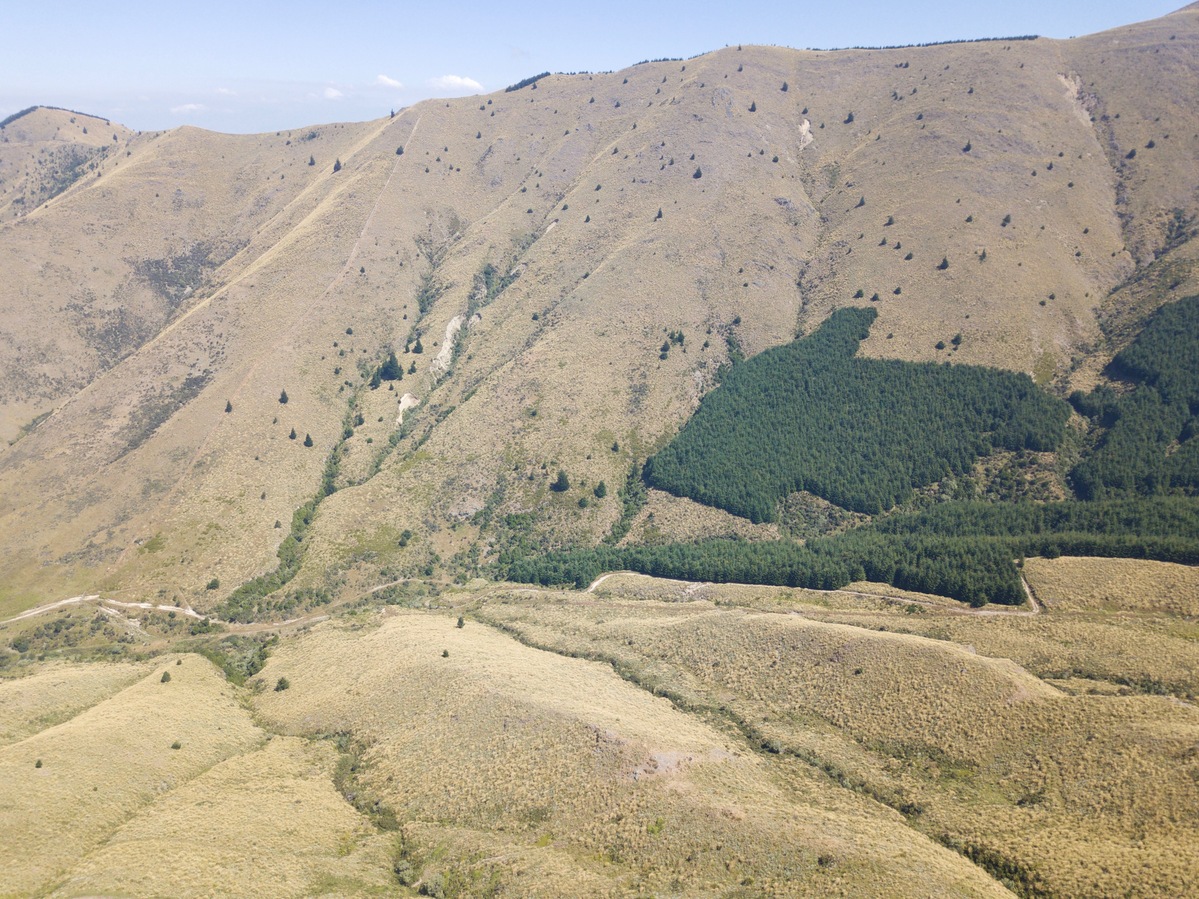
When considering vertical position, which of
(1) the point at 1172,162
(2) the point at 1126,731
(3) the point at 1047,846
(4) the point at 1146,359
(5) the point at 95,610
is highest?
(1) the point at 1172,162

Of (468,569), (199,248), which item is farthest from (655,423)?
(199,248)

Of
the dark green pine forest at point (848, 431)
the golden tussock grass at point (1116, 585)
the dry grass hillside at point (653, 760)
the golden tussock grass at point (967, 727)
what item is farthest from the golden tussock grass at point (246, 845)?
the dark green pine forest at point (848, 431)

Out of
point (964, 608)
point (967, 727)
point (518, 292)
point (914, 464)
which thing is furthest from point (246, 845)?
point (518, 292)

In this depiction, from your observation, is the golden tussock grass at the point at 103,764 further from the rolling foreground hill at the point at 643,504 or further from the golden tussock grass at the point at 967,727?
the golden tussock grass at the point at 967,727

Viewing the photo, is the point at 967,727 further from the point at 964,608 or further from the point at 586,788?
the point at 586,788

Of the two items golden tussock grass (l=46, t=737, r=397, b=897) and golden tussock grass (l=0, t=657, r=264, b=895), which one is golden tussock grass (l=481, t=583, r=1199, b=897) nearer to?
golden tussock grass (l=46, t=737, r=397, b=897)

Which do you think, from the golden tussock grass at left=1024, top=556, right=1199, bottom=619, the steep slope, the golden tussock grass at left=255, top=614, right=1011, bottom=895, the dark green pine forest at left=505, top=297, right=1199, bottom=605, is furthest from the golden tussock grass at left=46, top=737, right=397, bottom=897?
the golden tussock grass at left=1024, top=556, right=1199, bottom=619

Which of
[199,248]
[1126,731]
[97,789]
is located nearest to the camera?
[1126,731]

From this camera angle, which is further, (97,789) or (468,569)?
(468,569)

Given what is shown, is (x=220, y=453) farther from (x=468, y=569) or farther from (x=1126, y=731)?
(x=1126, y=731)
